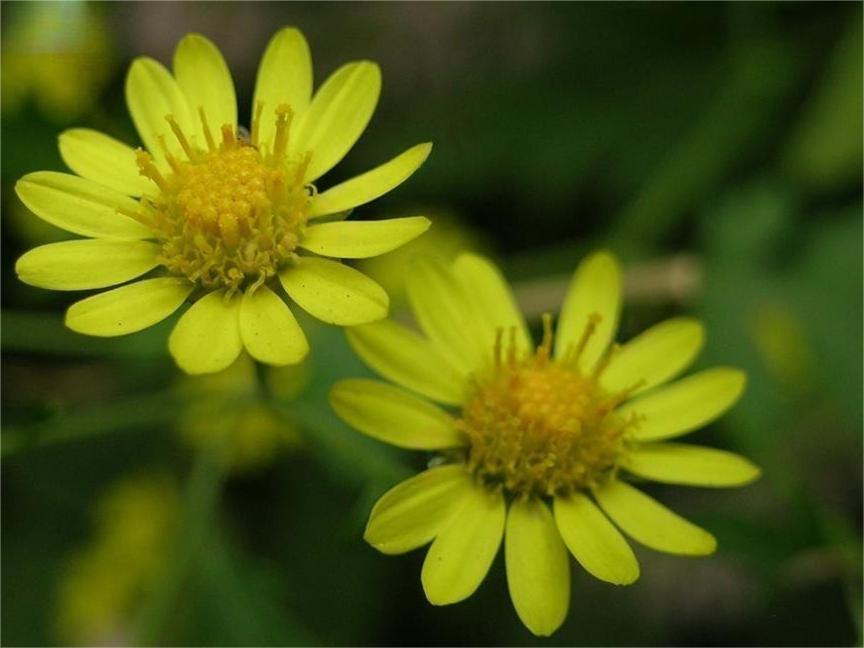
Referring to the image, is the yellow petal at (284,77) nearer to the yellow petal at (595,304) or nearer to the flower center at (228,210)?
the flower center at (228,210)

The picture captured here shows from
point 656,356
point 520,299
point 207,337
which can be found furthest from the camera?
point 520,299

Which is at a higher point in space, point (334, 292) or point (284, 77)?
point (284, 77)

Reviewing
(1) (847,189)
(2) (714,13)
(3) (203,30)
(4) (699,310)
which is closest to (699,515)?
(4) (699,310)

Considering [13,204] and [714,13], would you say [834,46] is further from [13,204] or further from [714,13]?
[13,204]

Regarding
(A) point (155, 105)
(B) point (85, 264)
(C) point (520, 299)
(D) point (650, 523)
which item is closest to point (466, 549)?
(D) point (650, 523)

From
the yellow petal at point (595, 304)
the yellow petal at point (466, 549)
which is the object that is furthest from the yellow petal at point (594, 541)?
the yellow petal at point (595, 304)

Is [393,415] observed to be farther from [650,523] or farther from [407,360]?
[650,523]

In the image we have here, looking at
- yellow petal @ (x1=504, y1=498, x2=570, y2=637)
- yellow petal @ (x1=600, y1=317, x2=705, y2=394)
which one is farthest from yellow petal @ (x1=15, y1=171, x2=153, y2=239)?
yellow petal @ (x1=600, y1=317, x2=705, y2=394)

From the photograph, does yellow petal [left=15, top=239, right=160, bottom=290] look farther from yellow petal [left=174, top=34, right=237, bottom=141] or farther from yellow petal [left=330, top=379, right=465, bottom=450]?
yellow petal [left=330, top=379, right=465, bottom=450]
